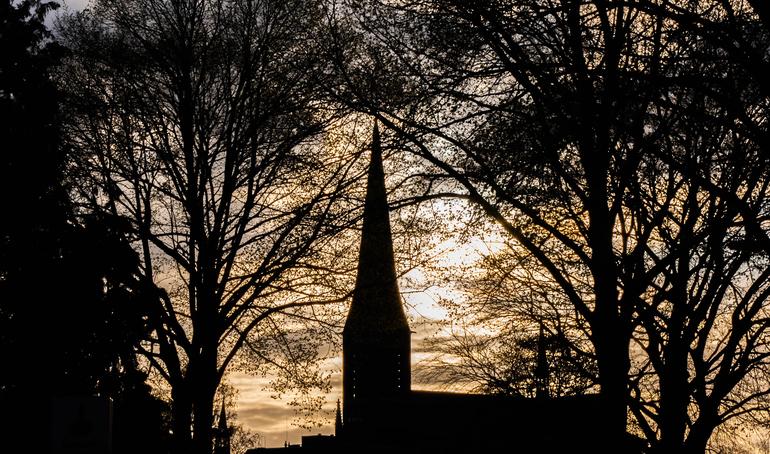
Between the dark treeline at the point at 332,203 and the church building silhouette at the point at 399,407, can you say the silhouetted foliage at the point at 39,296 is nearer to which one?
the dark treeline at the point at 332,203

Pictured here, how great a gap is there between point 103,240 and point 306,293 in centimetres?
456

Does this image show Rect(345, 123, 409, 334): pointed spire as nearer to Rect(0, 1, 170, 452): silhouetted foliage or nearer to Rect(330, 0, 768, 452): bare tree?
Rect(330, 0, 768, 452): bare tree

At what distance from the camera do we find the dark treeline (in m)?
13.4

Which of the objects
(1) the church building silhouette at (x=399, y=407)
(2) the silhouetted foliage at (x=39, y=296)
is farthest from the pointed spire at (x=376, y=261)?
(2) the silhouetted foliage at (x=39, y=296)

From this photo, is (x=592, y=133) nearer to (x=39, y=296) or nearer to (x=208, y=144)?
(x=208, y=144)

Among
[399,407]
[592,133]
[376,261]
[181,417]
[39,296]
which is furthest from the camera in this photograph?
[399,407]

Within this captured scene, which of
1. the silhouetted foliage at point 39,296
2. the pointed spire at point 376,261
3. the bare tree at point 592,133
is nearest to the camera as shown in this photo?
the bare tree at point 592,133

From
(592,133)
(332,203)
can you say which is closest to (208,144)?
(332,203)

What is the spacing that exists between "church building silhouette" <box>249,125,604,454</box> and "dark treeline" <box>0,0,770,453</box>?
3.64 feet

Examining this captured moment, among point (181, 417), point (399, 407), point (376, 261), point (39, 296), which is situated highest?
point (39, 296)

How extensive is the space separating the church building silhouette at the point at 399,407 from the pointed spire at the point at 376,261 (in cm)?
3

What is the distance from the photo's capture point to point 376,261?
55.0 feet

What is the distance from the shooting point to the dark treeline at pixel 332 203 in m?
13.4

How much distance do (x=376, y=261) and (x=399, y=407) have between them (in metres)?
46.0
